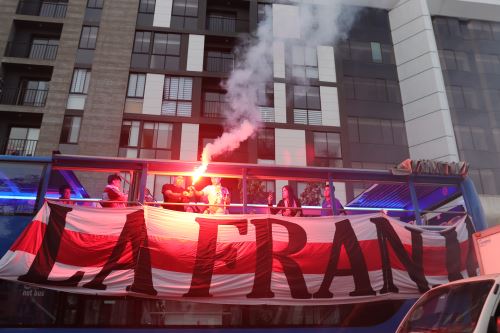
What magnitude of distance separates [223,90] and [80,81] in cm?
896

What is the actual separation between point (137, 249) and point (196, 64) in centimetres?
1993

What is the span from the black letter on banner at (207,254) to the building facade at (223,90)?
1477 cm

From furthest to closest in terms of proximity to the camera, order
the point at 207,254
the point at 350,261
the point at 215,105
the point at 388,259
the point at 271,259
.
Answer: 1. the point at 215,105
2. the point at 388,259
3. the point at 350,261
4. the point at 271,259
5. the point at 207,254

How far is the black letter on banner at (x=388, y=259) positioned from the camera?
→ 707 centimetres

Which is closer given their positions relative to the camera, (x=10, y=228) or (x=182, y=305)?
(x=182, y=305)

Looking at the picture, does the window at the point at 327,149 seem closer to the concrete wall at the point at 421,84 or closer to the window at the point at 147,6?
the concrete wall at the point at 421,84

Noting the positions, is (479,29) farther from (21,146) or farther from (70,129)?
(21,146)

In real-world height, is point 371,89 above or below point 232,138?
above

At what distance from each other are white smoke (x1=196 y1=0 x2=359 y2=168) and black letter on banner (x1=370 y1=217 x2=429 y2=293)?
53.4 ft

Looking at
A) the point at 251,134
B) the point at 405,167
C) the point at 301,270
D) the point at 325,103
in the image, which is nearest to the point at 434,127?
the point at 325,103

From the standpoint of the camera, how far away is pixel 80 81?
23188mm

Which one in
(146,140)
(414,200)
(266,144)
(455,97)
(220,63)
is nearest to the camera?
(414,200)

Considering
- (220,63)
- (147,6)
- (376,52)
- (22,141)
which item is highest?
(147,6)

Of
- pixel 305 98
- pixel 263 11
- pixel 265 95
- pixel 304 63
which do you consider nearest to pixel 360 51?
pixel 304 63
